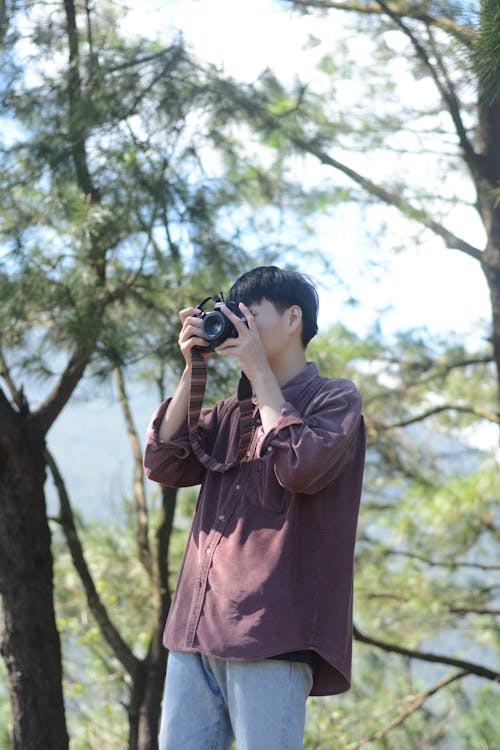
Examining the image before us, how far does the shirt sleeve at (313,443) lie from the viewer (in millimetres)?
1225

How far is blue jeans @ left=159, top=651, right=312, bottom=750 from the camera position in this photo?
3.95 feet

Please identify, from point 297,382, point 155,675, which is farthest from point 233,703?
point 155,675

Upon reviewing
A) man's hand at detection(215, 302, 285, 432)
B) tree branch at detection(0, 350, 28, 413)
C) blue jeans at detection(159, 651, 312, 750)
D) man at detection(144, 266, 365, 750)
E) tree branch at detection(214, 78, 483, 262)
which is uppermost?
tree branch at detection(214, 78, 483, 262)

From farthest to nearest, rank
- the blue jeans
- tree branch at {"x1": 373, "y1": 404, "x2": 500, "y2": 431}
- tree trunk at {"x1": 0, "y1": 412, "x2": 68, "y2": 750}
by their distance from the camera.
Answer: tree branch at {"x1": 373, "y1": 404, "x2": 500, "y2": 431} < tree trunk at {"x1": 0, "y1": 412, "x2": 68, "y2": 750} < the blue jeans

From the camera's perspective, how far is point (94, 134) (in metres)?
2.88

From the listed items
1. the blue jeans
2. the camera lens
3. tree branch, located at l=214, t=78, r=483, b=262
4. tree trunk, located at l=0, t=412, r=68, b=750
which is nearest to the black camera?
the camera lens

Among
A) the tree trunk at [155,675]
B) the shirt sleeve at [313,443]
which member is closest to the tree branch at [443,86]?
the tree trunk at [155,675]

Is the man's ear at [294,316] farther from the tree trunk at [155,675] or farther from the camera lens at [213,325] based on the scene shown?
the tree trunk at [155,675]

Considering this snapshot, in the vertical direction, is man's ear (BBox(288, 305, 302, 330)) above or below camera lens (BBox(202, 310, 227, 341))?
above

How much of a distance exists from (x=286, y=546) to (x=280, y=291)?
0.40 meters

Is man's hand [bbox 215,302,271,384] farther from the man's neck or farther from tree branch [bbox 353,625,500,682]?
tree branch [bbox 353,625,500,682]

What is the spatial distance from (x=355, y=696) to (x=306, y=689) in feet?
18.3

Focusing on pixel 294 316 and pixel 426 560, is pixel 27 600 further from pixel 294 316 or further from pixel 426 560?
pixel 426 560

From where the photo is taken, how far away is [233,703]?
124 centimetres
